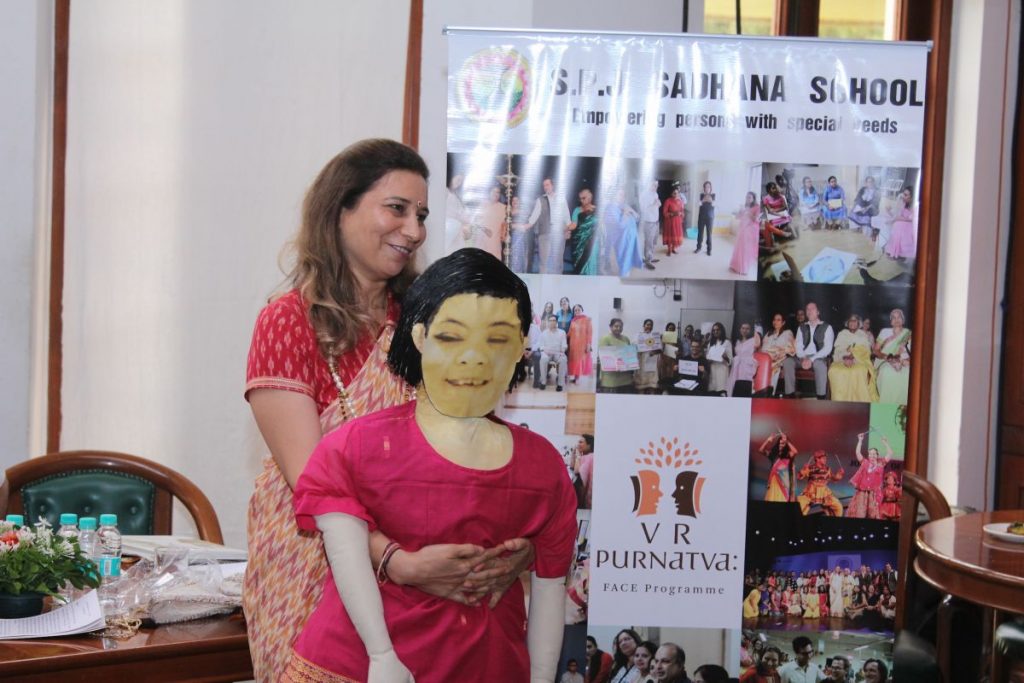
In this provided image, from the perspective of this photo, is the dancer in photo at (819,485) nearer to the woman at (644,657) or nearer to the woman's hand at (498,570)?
the woman at (644,657)

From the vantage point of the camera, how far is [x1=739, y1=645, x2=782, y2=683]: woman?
2.89 metres

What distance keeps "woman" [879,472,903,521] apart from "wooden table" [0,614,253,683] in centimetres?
163

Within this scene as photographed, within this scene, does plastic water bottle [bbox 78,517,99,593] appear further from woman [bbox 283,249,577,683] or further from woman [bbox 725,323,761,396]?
woman [bbox 725,323,761,396]

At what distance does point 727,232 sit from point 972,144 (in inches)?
76.8

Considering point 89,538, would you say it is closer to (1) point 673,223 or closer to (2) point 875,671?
(1) point 673,223

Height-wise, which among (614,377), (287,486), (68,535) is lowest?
(68,535)

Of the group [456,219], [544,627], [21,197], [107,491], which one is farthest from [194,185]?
[544,627]

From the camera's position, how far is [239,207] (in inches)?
157

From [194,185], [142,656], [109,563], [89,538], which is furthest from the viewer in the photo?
[194,185]

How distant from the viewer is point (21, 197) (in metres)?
3.80

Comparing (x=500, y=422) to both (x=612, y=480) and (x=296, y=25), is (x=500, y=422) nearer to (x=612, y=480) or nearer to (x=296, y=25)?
(x=612, y=480)

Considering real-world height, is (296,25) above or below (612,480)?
above

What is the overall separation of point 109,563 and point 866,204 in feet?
6.33

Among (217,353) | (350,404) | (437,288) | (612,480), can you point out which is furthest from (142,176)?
(437,288)
